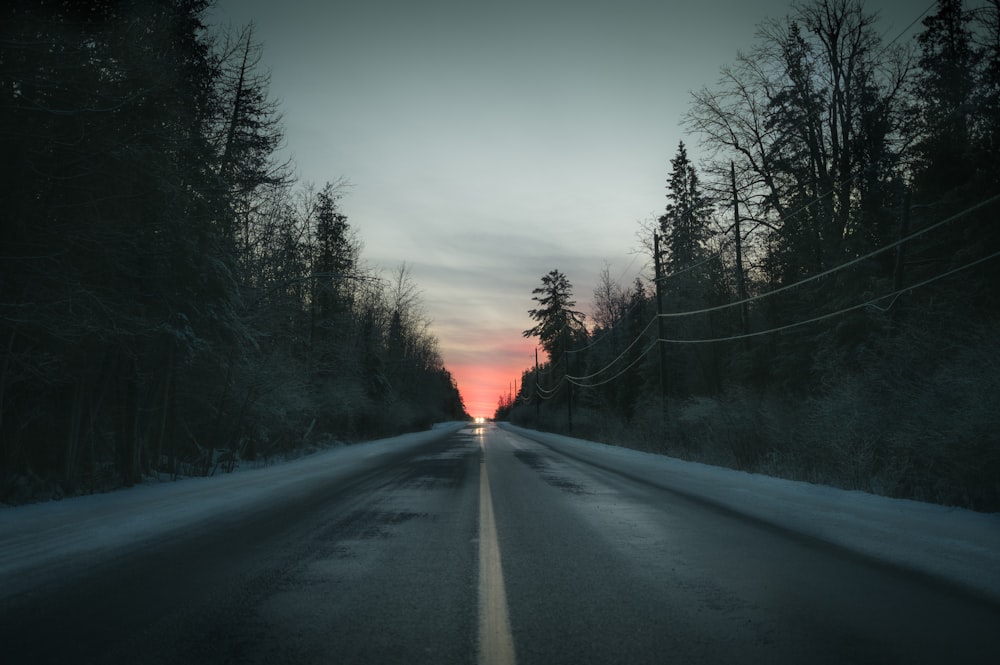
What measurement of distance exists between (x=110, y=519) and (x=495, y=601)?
6169mm

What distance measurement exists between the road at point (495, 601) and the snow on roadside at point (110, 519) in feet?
1.24

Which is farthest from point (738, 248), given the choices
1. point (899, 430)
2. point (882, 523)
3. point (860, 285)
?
point (882, 523)

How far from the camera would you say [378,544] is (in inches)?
235

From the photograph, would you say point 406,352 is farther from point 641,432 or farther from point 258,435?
point 258,435

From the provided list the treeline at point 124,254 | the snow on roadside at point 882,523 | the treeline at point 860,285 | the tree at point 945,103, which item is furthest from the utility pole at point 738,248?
the treeline at point 124,254

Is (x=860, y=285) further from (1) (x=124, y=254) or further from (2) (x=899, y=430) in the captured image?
(1) (x=124, y=254)

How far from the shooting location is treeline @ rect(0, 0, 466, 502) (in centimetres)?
771

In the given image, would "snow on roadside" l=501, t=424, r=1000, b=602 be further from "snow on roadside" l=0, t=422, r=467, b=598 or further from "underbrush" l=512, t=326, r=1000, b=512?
"snow on roadside" l=0, t=422, r=467, b=598

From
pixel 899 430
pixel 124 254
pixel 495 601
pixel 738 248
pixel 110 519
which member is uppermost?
pixel 738 248

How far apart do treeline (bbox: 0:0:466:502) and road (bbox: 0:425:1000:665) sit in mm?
5042

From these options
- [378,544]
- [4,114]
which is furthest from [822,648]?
[4,114]

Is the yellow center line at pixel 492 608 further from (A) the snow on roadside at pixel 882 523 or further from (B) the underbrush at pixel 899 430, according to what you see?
(B) the underbrush at pixel 899 430

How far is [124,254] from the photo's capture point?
9.67m

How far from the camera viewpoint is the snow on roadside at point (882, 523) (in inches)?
202
